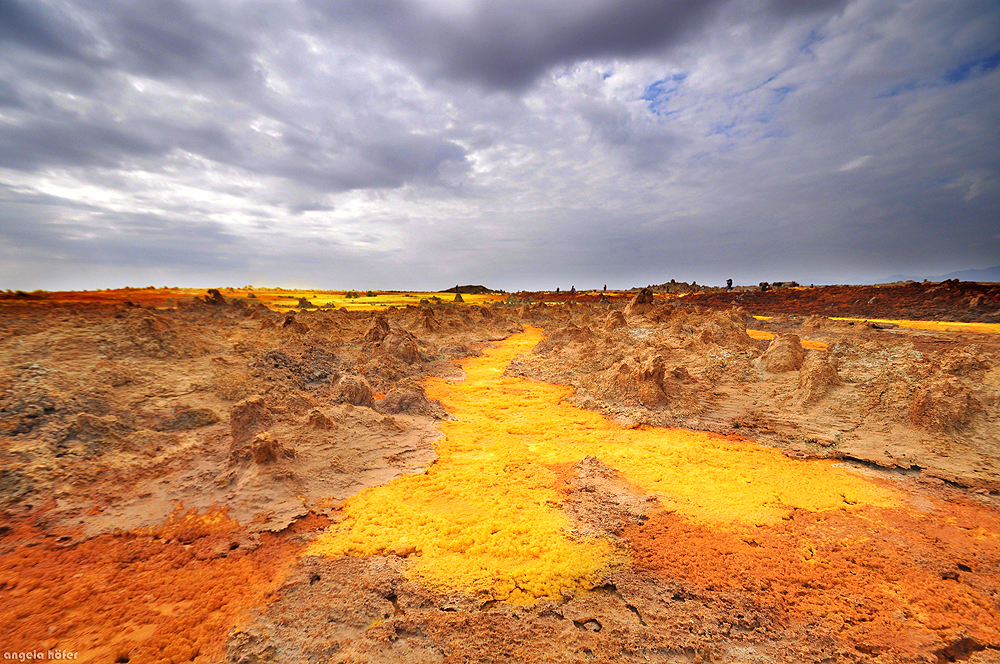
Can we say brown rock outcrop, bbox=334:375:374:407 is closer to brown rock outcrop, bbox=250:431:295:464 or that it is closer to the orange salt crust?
brown rock outcrop, bbox=250:431:295:464

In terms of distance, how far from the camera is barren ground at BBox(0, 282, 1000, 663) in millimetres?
3598

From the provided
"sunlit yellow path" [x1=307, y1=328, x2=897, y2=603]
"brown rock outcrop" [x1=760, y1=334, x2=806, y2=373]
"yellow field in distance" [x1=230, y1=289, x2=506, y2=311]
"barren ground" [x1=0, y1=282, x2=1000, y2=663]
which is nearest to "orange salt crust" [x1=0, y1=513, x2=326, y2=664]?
"barren ground" [x1=0, y1=282, x2=1000, y2=663]

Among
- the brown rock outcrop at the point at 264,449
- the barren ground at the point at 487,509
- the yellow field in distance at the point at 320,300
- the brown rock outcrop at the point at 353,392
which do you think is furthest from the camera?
the yellow field in distance at the point at 320,300

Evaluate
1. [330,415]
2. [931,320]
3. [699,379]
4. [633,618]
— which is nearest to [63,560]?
[330,415]

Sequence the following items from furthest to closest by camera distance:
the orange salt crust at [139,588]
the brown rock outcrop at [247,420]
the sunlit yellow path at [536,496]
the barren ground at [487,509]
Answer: the brown rock outcrop at [247,420] → the sunlit yellow path at [536,496] → the barren ground at [487,509] → the orange salt crust at [139,588]

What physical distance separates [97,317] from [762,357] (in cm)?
2159

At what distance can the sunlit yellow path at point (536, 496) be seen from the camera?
4.54 meters

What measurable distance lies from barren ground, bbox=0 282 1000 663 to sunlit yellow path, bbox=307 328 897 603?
0.16 ft

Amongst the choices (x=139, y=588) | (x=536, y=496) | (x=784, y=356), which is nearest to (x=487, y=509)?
(x=536, y=496)

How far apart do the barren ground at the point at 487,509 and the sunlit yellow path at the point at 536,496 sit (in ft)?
0.16

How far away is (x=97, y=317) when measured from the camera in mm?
11383

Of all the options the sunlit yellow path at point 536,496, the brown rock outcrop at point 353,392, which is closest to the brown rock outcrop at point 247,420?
the brown rock outcrop at point 353,392

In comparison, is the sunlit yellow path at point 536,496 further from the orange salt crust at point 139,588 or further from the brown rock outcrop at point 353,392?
the brown rock outcrop at point 353,392

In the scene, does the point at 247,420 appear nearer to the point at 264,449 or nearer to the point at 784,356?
the point at 264,449
